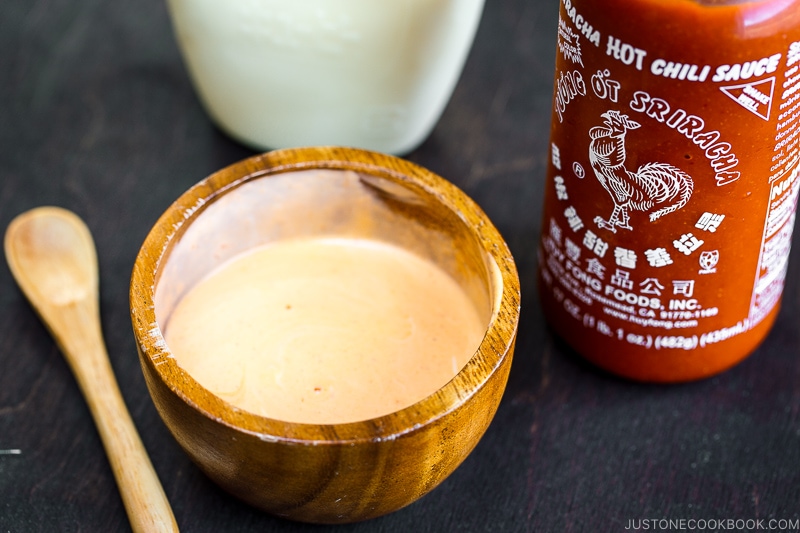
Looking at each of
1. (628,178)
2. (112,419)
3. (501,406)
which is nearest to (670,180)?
(628,178)

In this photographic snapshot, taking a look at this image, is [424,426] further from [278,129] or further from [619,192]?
[278,129]

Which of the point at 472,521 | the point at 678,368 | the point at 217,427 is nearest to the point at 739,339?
the point at 678,368

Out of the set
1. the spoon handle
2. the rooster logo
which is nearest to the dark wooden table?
the spoon handle

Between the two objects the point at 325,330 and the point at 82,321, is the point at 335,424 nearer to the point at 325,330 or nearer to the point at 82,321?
the point at 325,330

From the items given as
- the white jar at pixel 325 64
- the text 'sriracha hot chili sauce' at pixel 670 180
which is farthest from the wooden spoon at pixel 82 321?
the text 'sriracha hot chili sauce' at pixel 670 180

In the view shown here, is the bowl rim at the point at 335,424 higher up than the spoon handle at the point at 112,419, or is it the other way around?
the bowl rim at the point at 335,424

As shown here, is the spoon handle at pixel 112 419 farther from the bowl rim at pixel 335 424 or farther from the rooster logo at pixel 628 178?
the rooster logo at pixel 628 178
